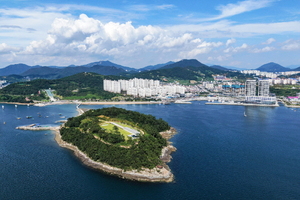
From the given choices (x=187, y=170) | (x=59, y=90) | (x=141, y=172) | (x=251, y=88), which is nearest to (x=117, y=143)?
(x=141, y=172)

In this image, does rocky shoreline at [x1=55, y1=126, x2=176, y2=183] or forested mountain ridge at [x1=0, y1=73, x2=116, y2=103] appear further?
forested mountain ridge at [x1=0, y1=73, x2=116, y2=103]

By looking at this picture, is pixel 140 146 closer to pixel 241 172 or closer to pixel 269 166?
pixel 241 172

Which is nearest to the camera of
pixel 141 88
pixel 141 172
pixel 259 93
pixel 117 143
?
pixel 141 172

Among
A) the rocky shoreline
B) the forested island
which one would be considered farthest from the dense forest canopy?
the rocky shoreline

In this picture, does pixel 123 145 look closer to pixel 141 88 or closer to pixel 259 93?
pixel 259 93

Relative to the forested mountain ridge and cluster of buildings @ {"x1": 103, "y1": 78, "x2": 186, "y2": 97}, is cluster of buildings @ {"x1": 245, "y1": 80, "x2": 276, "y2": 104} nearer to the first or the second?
cluster of buildings @ {"x1": 103, "y1": 78, "x2": 186, "y2": 97}

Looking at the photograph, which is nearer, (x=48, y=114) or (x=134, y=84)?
(x=48, y=114)

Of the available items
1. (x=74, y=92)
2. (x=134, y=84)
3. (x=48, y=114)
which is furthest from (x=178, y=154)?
(x=134, y=84)
